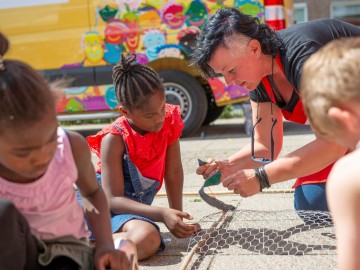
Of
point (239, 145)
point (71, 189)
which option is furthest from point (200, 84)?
point (71, 189)

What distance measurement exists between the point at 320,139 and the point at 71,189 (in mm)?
1222

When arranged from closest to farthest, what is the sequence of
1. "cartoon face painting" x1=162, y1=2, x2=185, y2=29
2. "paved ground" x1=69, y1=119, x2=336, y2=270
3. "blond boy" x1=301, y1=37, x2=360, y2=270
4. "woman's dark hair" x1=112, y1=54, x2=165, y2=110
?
"blond boy" x1=301, y1=37, x2=360, y2=270 < "paved ground" x1=69, y1=119, x2=336, y2=270 < "woman's dark hair" x1=112, y1=54, x2=165, y2=110 < "cartoon face painting" x1=162, y1=2, x2=185, y2=29

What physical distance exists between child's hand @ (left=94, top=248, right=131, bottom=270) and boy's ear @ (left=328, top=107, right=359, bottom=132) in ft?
2.48

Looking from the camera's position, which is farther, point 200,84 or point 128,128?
point 200,84

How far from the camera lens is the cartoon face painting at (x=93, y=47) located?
6.41 meters

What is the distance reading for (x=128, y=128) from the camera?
9.48 ft

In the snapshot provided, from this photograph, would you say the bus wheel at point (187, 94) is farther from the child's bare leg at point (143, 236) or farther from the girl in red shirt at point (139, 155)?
the child's bare leg at point (143, 236)

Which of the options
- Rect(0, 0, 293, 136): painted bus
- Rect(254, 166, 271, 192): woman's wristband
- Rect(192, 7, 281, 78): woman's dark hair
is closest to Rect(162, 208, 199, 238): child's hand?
Rect(254, 166, 271, 192): woman's wristband

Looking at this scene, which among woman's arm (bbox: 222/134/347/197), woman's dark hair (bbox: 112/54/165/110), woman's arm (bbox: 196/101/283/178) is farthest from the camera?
woman's arm (bbox: 196/101/283/178)

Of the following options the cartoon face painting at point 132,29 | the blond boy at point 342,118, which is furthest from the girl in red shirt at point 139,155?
the cartoon face painting at point 132,29

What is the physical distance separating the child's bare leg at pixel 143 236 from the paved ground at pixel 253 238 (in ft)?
0.16

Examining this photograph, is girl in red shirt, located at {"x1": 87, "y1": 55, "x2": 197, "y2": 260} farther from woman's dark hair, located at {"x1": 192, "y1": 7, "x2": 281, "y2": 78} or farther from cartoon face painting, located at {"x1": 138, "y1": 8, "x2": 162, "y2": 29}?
cartoon face painting, located at {"x1": 138, "y1": 8, "x2": 162, "y2": 29}

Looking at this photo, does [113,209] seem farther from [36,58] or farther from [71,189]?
[36,58]

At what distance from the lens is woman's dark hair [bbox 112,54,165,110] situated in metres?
2.82
